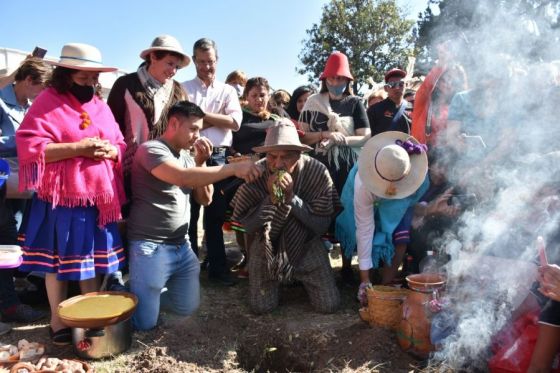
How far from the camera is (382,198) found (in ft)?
14.6

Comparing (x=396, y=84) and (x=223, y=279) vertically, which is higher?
(x=396, y=84)

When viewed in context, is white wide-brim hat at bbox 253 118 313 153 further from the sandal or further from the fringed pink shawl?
the sandal

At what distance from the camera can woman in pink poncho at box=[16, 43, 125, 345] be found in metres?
3.34

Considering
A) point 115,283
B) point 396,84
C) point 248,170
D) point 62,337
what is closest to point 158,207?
point 115,283

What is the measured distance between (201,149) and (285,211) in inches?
38.2

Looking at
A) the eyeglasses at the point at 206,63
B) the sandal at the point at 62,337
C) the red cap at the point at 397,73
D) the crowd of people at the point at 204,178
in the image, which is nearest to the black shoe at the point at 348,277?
the crowd of people at the point at 204,178

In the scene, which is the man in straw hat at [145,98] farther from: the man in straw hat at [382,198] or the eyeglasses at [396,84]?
the eyeglasses at [396,84]

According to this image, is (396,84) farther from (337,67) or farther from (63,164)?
(63,164)

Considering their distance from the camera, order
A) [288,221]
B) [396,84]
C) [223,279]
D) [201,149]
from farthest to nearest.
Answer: [396,84] → [223,279] → [288,221] → [201,149]

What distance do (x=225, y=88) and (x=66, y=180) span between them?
221 centimetres

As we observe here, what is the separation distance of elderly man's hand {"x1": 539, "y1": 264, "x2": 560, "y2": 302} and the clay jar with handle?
78 cm

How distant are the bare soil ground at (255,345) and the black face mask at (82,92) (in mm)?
1928

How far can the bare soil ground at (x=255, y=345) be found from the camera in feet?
10.8

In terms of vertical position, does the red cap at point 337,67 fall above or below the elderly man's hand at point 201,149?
above
